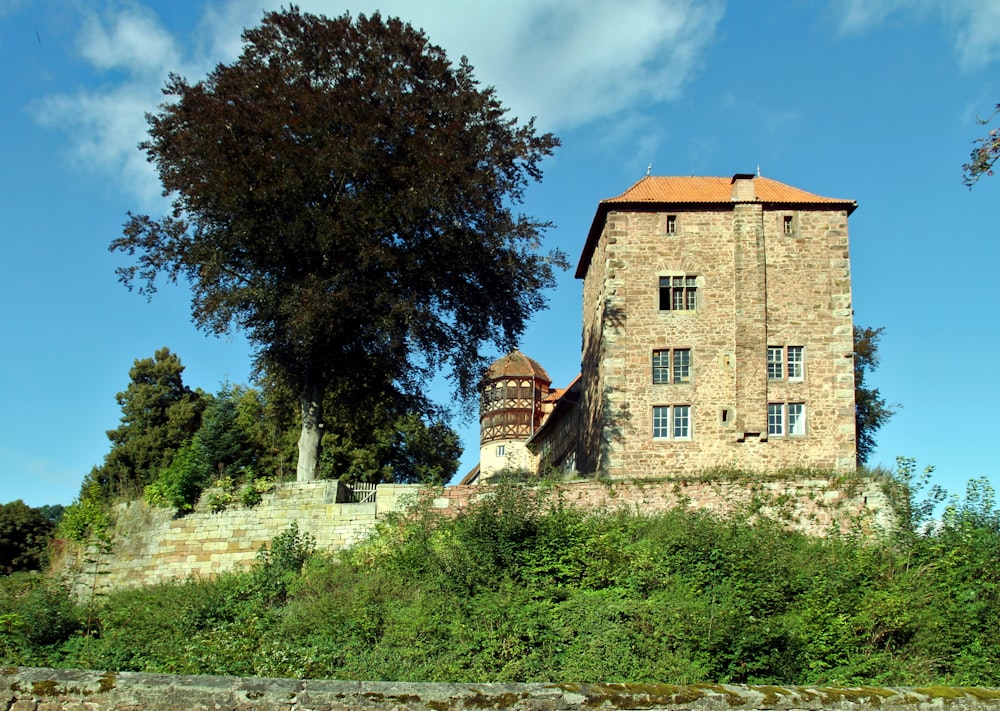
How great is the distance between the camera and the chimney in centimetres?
2781

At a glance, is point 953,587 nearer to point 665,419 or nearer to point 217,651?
point 665,419

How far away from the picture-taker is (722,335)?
26922mm

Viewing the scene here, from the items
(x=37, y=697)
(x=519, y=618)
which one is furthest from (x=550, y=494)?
(x=37, y=697)

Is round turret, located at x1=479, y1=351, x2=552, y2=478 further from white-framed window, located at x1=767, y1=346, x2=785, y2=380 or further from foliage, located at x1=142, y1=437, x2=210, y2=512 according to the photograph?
foliage, located at x1=142, y1=437, x2=210, y2=512

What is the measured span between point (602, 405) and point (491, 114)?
8025 mm

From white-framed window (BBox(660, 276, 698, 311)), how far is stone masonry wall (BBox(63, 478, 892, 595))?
6.88 metres

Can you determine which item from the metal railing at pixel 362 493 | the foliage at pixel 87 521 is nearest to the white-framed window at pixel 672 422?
the metal railing at pixel 362 493

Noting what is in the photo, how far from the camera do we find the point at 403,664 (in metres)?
14.8

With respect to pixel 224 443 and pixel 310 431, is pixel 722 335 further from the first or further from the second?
pixel 224 443

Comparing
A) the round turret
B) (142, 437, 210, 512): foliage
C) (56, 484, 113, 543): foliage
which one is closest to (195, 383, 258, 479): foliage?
(142, 437, 210, 512): foliage

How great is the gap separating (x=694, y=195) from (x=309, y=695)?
2327 centimetres

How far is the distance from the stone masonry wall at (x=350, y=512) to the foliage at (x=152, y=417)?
12232 mm

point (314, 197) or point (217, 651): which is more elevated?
point (314, 197)

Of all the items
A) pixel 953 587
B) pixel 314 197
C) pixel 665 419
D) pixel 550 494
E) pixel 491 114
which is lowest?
pixel 953 587
